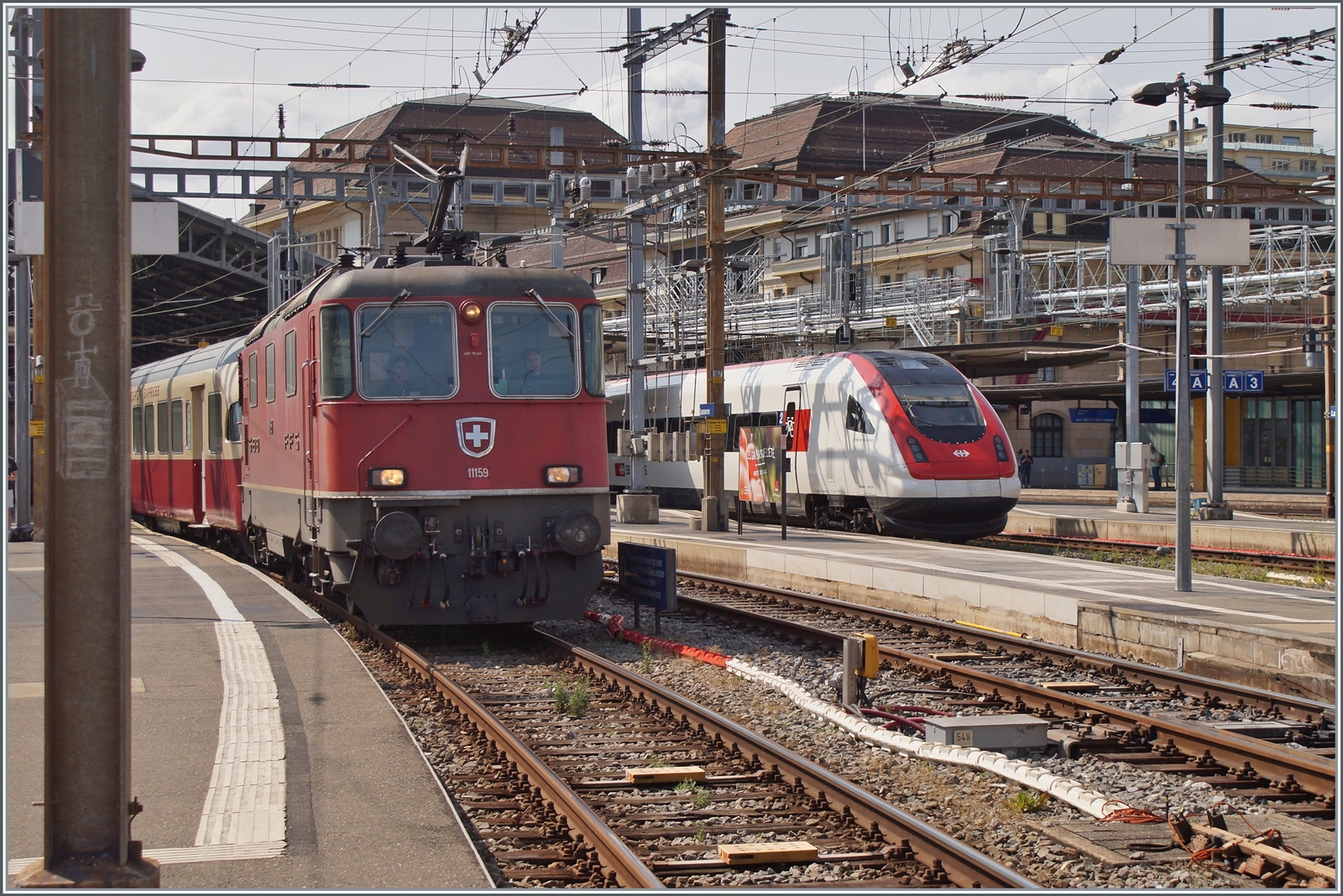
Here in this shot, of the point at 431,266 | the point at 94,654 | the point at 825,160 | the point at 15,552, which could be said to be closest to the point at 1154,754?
the point at 94,654

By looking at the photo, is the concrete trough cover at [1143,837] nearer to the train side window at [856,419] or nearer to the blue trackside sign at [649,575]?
the blue trackside sign at [649,575]

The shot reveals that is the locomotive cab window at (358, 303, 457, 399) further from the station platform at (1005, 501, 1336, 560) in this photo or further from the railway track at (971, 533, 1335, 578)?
the station platform at (1005, 501, 1336, 560)

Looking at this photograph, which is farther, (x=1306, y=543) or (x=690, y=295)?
(x=690, y=295)

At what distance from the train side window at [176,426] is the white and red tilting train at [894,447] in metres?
10.3

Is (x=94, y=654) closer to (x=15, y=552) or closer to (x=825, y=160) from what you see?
(x=15, y=552)

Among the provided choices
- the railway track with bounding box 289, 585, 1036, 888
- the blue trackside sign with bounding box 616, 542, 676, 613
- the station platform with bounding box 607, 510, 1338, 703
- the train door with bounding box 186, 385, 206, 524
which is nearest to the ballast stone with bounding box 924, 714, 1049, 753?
the railway track with bounding box 289, 585, 1036, 888

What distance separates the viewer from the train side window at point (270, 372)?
13898mm

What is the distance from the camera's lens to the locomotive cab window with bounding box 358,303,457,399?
38.2 ft

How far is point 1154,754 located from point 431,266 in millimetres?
7169

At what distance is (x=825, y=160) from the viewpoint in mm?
57000

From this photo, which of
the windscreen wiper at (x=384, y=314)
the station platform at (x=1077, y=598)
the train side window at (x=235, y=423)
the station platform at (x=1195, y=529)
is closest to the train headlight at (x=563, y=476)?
the windscreen wiper at (x=384, y=314)

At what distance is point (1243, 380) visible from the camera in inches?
1166

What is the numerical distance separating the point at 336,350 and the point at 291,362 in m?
1.40

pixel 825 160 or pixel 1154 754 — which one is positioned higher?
pixel 825 160
